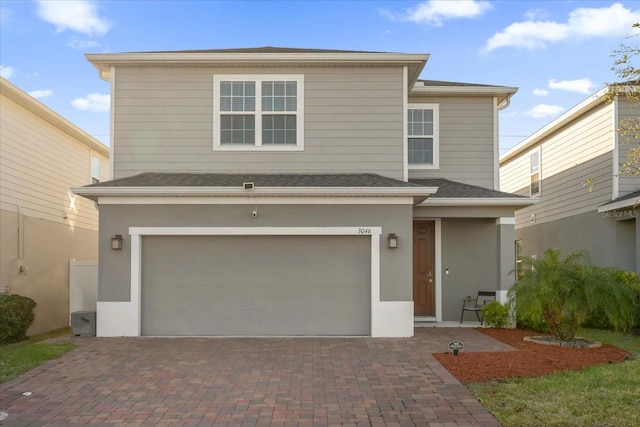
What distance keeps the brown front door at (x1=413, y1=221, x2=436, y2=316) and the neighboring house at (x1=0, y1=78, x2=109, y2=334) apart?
8836 millimetres

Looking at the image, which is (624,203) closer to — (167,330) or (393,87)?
(393,87)

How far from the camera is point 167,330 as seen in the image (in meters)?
11.4

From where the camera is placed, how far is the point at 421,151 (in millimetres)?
14203

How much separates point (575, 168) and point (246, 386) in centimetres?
1193

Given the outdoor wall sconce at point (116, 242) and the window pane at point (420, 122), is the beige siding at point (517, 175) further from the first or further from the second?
the outdoor wall sconce at point (116, 242)

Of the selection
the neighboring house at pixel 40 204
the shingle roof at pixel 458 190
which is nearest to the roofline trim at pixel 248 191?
the shingle roof at pixel 458 190

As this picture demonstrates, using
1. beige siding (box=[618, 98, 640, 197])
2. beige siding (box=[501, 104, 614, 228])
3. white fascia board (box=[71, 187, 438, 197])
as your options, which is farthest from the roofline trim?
beige siding (box=[618, 98, 640, 197])

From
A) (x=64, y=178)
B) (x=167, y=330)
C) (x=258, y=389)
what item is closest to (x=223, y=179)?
(x=167, y=330)

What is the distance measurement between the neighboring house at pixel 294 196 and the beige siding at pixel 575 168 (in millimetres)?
2533

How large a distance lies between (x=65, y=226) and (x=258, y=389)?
10908 millimetres

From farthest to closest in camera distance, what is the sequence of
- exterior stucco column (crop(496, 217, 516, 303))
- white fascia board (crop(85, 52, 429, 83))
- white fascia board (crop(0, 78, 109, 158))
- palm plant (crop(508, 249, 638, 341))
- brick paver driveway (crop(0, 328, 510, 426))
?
white fascia board (crop(0, 78, 109, 158)), exterior stucco column (crop(496, 217, 516, 303)), white fascia board (crop(85, 52, 429, 83)), palm plant (crop(508, 249, 638, 341)), brick paver driveway (crop(0, 328, 510, 426))

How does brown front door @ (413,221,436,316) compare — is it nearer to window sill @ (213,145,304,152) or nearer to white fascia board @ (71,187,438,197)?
white fascia board @ (71,187,438,197)

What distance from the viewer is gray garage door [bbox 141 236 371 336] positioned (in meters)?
11.5

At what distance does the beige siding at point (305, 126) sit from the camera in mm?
12484
